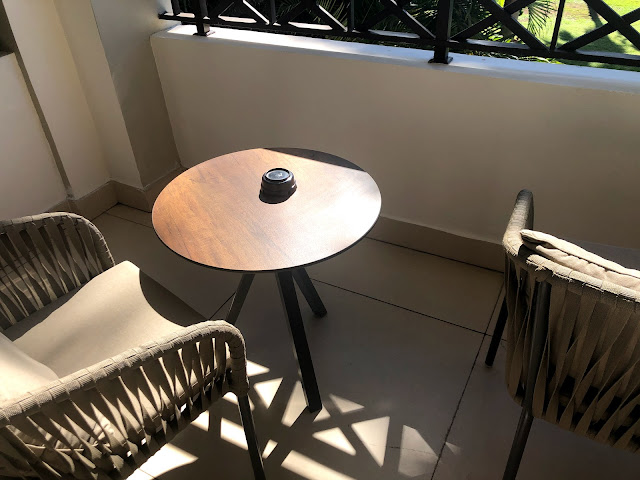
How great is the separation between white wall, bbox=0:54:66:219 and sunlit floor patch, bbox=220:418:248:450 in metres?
1.41

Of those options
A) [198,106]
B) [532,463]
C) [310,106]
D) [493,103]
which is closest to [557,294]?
[532,463]

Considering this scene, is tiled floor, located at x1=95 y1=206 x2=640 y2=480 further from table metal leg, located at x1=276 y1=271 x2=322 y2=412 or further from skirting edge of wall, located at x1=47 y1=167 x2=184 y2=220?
skirting edge of wall, located at x1=47 y1=167 x2=184 y2=220

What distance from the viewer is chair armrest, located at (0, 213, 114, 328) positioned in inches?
54.5

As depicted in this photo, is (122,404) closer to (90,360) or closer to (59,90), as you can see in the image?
(90,360)

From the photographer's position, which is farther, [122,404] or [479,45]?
[479,45]

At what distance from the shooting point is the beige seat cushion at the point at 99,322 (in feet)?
4.25

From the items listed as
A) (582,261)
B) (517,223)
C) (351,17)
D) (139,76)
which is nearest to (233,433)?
(517,223)

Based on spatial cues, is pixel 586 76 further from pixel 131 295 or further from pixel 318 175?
pixel 131 295

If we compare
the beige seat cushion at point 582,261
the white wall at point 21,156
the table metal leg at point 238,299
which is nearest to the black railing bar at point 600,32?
the beige seat cushion at point 582,261

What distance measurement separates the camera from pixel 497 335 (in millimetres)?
1706

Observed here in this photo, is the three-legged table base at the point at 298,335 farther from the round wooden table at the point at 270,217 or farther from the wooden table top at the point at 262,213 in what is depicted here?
the wooden table top at the point at 262,213

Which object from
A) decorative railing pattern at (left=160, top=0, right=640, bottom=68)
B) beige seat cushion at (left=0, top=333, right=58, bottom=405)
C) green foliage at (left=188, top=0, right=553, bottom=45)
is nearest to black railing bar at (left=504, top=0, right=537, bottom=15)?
decorative railing pattern at (left=160, top=0, right=640, bottom=68)

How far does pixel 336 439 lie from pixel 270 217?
0.69m

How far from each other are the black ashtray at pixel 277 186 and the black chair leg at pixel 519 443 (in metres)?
0.84
